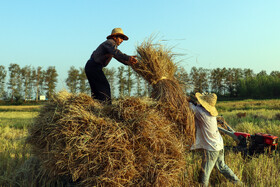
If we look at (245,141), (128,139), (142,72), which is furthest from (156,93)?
(245,141)

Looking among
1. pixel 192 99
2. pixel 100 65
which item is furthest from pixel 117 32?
pixel 192 99

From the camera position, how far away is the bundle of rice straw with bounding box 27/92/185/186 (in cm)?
262

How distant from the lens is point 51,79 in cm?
4728

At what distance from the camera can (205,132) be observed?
12.3ft

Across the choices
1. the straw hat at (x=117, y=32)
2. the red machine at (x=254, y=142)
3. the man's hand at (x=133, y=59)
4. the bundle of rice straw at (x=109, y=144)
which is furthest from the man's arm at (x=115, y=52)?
the red machine at (x=254, y=142)

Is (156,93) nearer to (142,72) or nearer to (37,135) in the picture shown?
(142,72)

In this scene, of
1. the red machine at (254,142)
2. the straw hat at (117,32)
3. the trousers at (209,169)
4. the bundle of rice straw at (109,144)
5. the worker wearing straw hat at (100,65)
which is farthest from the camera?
the red machine at (254,142)

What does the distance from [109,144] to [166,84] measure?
1484 mm

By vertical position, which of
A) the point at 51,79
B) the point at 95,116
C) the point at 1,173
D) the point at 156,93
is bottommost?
the point at 1,173

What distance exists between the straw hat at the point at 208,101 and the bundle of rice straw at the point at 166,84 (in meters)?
0.33

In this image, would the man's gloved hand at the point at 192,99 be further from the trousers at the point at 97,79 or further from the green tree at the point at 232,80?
the green tree at the point at 232,80

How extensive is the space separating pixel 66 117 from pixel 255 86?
6066 centimetres

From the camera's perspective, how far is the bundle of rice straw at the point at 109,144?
2621mm

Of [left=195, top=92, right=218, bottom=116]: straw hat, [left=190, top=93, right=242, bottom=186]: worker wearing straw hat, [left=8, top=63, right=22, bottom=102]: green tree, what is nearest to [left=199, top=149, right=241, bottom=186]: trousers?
[left=190, top=93, right=242, bottom=186]: worker wearing straw hat
